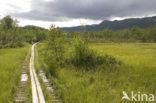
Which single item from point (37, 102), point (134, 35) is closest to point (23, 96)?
point (37, 102)

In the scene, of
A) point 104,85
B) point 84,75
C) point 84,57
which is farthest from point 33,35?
point 104,85

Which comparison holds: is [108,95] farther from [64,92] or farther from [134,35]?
[134,35]

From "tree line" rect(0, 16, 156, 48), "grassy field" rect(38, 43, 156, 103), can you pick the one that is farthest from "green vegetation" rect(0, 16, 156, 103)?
"tree line" rect(0, 16, 156, 48)

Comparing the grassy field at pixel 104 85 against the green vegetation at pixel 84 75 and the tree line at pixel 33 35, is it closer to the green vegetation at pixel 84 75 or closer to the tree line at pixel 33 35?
the green vegetation at pixel 84 75

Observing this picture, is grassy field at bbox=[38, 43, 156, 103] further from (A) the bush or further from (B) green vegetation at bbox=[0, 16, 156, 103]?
(A) the bush

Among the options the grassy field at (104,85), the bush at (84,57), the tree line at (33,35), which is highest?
the tree line at (33,35)

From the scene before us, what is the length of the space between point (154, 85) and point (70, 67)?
619 cm

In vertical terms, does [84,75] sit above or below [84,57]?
below

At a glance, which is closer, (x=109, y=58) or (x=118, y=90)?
(x=118, y=90)

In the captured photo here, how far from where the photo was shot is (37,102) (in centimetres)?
441

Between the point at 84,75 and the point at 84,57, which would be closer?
the point at 84,75

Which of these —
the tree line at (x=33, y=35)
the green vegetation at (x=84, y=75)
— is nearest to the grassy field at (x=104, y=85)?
the green vegetation at (x=84, y=75)

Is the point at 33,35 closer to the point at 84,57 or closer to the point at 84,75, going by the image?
the point at 84,57

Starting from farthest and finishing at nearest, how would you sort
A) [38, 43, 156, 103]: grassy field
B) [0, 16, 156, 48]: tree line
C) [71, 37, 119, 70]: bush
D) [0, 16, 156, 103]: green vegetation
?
[0, 16, 156, 48]: tree line < [71, 37, 119, 70]: bush < [0, 16, 156, 103]: green vegetation < [38, 43, 156, 103]: grassy field
